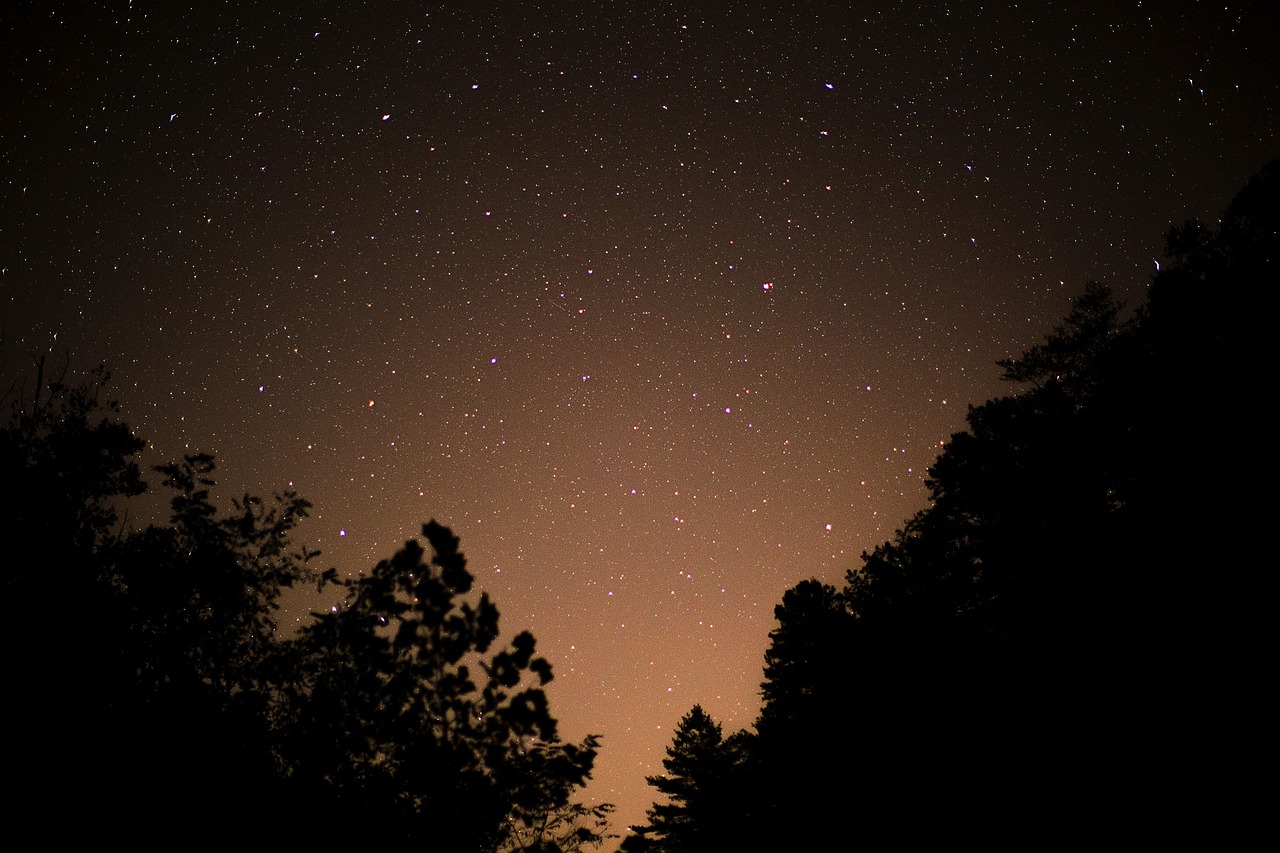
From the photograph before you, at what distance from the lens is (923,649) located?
1476 centimetres

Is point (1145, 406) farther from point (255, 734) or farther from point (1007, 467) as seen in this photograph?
point (255, 734)

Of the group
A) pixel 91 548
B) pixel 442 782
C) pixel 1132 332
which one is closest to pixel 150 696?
pixel 91 548

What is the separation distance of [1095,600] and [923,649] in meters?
5.09

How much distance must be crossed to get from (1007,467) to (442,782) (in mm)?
12432

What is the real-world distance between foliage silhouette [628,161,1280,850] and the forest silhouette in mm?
42

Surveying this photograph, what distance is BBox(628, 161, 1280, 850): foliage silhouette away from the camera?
8453 millimetres

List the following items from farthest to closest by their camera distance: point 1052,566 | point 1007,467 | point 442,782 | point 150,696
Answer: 1. point 1007,467
2. point 1052,566
3. point 150,696
4. point 442,782

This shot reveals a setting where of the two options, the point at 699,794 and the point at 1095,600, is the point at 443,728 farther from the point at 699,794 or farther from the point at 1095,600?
the point at 699,794

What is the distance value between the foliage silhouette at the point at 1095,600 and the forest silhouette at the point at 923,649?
42mm

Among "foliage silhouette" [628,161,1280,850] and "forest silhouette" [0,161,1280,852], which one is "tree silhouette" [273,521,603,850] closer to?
"forest silhouette" [0,161,1280,852]

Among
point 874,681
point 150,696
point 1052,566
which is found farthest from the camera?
point 874,681

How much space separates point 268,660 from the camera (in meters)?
9.16

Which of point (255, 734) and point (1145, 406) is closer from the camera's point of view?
point (255, 734)

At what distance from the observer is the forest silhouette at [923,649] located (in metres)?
5.40
